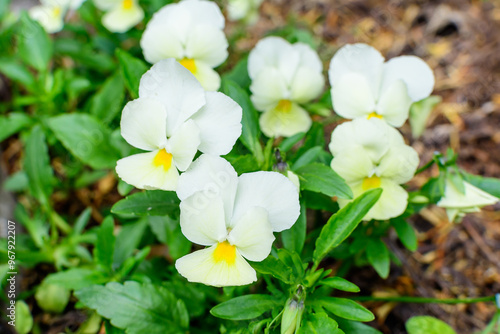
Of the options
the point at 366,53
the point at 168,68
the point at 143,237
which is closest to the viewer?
the point at 168,68

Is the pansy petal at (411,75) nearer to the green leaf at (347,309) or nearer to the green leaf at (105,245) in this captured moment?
the green leaf at (347,309)

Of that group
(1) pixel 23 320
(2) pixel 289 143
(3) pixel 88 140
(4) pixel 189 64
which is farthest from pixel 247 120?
(1) pixel 23 320

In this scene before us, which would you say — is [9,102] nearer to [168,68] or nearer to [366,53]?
[168,68]

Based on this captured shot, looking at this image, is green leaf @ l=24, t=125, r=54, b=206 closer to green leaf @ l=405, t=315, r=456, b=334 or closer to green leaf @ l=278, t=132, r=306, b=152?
green leaf @ l=278, t=132, r=306, b=152

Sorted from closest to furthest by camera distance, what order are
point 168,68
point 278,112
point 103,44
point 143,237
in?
point 168,68
point 278,112
point 143,237
point 103,44

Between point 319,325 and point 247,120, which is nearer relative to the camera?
point 319,325

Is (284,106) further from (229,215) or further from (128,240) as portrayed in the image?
(128,240)

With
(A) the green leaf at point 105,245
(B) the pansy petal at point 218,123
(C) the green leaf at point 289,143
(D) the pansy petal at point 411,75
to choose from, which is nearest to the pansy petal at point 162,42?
(B) the pansy petal at point 218,123

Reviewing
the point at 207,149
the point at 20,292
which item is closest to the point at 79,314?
the point at 20,292
